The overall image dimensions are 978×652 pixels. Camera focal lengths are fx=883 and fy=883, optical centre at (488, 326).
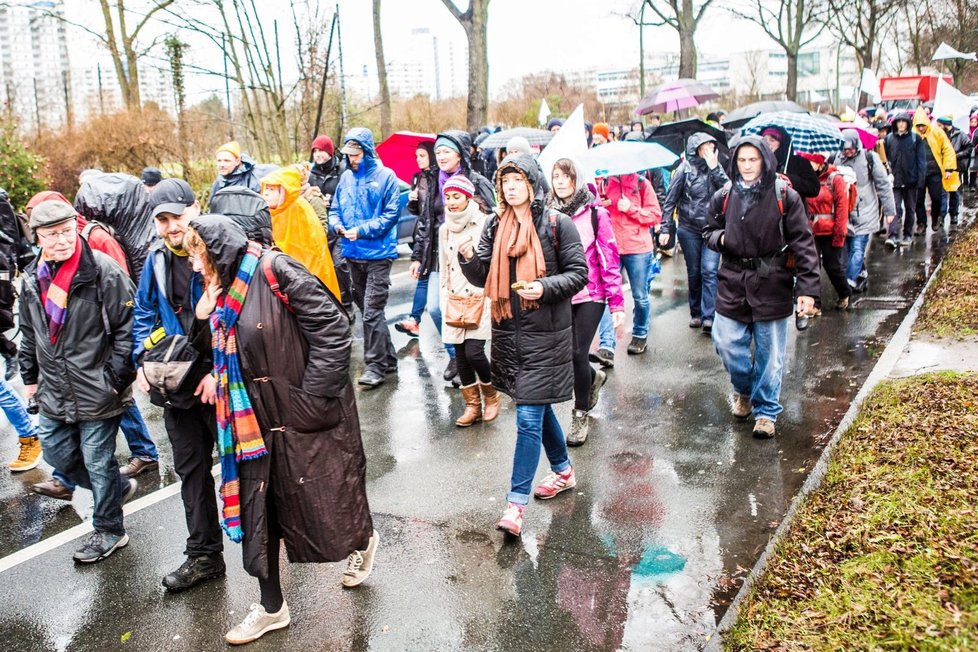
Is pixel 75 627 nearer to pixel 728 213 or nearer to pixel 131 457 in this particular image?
pixel 131 457

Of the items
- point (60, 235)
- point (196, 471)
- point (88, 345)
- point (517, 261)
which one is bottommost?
point (196, 471)

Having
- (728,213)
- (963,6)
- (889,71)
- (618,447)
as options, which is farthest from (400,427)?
(889,71)

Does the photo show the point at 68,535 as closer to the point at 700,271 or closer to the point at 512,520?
the point at 512,520

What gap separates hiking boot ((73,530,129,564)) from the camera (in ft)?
15.3

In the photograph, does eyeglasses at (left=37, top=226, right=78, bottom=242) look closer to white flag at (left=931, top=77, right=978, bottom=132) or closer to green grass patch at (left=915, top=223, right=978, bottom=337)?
green grass patch at (left=915, top=223, right=978, bottom=337)

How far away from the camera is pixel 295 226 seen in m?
6.84

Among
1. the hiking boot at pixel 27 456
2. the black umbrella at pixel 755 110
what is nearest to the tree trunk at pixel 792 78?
the black umbrella at pixel 755 110

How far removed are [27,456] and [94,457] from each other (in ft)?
6.10

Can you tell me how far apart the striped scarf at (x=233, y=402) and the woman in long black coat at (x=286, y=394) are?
0.04 ft

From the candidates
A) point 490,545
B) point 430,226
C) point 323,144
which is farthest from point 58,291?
point 323,144

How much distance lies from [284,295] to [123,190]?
3.35 meters

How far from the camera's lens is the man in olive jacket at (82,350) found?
14.9ft

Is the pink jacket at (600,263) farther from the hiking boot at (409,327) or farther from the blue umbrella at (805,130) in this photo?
the hiking boot at (409,327)

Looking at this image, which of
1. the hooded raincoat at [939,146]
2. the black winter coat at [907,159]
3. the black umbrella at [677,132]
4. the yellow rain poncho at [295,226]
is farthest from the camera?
the black umbrella at [677,132]
